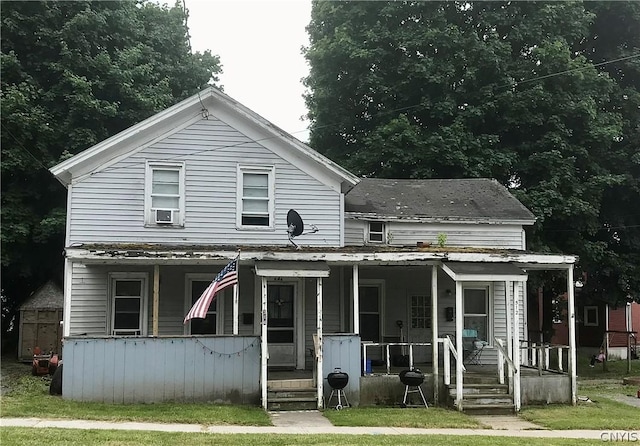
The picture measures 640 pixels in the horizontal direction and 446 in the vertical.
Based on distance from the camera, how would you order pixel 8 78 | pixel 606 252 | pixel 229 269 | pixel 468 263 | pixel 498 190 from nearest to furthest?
pixel 229 269 → pixel 468 263 → pixel 498 190 → pixel 8 78 → pixel 606 252

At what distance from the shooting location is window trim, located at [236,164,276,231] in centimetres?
1655

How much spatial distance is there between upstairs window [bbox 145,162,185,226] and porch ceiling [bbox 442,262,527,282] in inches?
265

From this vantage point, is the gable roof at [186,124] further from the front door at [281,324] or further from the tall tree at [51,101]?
the tall tree at [51,101]

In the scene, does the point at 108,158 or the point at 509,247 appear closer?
the point at 108,158

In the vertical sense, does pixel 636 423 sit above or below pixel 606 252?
below

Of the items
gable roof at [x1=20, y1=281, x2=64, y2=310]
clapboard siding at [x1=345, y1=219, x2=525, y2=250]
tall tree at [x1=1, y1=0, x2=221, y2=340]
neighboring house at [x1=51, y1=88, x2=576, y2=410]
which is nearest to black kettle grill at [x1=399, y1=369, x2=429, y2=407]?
neighboring house at [x1=51, y1=88, x2=576, y2=410]

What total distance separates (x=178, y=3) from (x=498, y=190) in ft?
62.2

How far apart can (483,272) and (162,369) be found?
23.4ft

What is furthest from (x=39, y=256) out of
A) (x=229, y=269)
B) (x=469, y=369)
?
(x=469, y=369)

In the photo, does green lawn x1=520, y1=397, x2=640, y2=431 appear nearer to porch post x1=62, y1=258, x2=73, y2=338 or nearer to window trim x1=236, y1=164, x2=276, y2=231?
window trim x1=236, y1=164, x2=276, y2=231

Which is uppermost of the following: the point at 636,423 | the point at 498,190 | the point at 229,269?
the point at 498,190

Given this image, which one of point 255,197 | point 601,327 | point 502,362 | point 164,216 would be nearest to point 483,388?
point 502,362

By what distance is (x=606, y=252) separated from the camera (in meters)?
25.4

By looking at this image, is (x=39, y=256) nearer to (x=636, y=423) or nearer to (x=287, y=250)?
(x=287, y=250)
